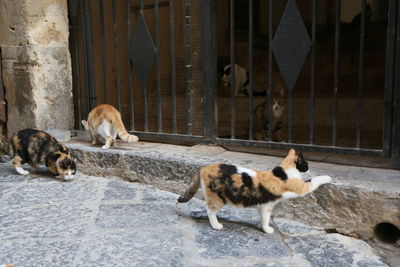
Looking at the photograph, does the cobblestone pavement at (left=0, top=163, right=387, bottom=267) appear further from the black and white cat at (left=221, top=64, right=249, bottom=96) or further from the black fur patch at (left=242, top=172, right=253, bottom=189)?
the black and white cat at (left=221, top=64, right=249, bottom=96)

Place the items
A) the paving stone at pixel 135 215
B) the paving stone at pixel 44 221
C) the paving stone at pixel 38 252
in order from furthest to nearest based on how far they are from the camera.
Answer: the paving stone at pixel 135 215
the paving stone at pixel 44 221
the paving stone at pixel 38 252

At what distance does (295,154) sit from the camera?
2629 mm

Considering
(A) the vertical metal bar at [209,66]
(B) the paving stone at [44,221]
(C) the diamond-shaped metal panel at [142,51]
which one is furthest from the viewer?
(C) the diamond-shaped metal panel at [142,51]

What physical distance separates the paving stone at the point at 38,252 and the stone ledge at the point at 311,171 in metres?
1.17

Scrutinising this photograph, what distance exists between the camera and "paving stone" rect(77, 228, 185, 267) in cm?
233

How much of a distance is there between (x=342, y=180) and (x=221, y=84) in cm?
458

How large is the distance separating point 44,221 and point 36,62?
2.30m

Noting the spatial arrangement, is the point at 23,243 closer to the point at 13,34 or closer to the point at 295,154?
the point at 295,154

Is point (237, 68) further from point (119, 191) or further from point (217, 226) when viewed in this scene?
point (217, 226)

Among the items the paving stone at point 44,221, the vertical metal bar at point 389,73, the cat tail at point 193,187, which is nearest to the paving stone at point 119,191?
the paving stone at point 44,221

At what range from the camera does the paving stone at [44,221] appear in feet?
8.87

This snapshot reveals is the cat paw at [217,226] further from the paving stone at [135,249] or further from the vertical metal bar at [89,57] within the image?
the vertical metal bar at [89,57]

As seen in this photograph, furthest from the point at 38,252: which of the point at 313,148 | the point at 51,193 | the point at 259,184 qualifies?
the point at 313,148

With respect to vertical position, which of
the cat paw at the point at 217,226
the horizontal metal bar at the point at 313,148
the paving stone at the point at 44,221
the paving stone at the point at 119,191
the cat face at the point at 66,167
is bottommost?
the cat paw at the point at 217,226
